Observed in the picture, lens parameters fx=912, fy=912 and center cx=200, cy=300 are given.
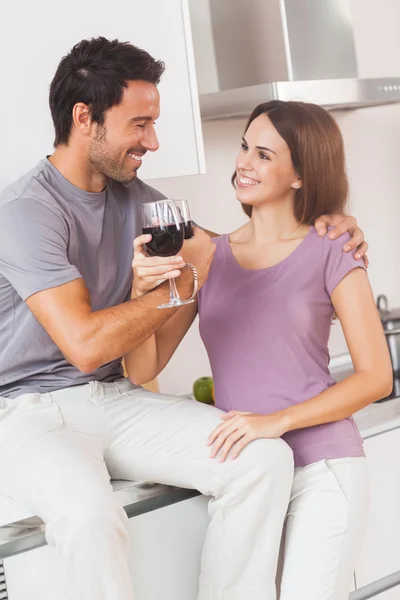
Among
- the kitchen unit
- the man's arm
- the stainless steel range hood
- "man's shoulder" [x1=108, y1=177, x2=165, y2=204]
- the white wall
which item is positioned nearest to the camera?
the kitchen unit

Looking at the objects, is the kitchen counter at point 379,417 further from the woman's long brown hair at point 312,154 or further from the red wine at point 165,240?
the red wine at point 165,240

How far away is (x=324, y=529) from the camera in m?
1.69

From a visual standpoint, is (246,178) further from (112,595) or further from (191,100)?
(112,595)

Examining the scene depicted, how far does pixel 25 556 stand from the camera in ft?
5.05

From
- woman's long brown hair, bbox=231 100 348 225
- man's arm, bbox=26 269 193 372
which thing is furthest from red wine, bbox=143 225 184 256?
woman's long brown hair, bbox=231 100 348 225

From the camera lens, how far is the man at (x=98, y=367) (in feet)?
5.02

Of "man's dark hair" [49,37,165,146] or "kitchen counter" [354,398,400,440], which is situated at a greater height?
"man's dark hair" [49,37,165,146]

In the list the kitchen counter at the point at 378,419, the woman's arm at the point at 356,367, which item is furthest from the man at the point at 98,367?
the kitchen counter at the point at 378,419

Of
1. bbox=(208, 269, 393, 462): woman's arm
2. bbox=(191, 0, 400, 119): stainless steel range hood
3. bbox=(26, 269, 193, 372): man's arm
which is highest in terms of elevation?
bbox=(191, 0, 400, 119): stainless steel range hood

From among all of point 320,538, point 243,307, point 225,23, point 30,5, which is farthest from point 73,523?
point 225,23

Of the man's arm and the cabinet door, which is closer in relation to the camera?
the man's arm

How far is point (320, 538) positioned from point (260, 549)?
0.46 feet

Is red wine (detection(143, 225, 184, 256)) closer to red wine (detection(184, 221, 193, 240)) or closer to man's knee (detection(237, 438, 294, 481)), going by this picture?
red wine (detection(184, 221, 193, 240))

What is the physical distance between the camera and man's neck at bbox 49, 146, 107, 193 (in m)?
1.87
